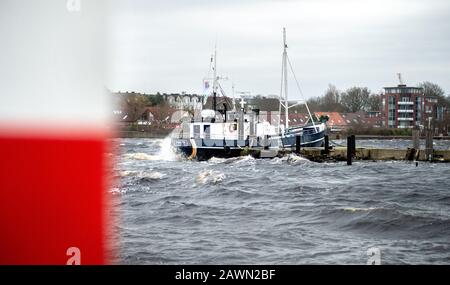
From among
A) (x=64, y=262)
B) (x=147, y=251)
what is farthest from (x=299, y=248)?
(x=64, y=262)

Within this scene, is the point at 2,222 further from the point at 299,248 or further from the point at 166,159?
the point at 166,159

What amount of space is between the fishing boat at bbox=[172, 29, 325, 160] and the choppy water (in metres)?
9.90

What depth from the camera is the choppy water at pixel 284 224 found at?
3127mm

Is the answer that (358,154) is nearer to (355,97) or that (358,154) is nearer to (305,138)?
(305,138)

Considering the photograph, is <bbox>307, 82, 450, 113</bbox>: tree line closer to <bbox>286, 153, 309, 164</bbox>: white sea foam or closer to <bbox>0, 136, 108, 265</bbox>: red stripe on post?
<bbox>0, 136, 108, 265</bbox>: red stripe on post

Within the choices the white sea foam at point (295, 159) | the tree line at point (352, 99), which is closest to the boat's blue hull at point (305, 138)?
the white sea foam at point (295, 159)

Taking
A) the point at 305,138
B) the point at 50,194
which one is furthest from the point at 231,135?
the point at 50,194

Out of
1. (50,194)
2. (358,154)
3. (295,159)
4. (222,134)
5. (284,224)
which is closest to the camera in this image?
(50,194)

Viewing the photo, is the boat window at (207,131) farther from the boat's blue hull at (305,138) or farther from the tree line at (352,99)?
the tree line at (352,99)

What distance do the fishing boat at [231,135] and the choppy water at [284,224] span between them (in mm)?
9904

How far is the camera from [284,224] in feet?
14.3

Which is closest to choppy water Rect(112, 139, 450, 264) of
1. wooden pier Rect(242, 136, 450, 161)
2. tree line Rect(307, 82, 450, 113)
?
tree line Rect(307, 82, 450, 113)

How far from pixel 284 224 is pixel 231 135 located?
14431 mm

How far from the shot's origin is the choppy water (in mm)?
3127
